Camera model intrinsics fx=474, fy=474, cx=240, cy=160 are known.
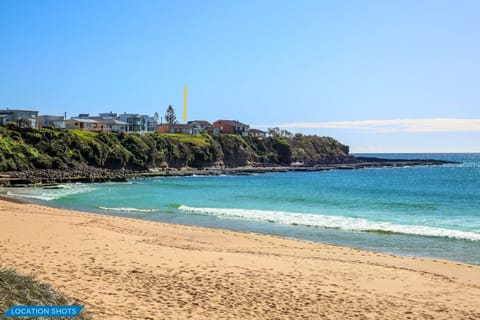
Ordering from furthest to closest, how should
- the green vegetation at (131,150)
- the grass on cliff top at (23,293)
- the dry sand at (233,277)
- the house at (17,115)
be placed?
the house at (17,115), the green vegetation at (131,150), the dry sand at (233,277), the grass on cliff top at (23,293)

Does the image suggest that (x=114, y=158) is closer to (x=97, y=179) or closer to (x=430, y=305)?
(x=97, y=179)

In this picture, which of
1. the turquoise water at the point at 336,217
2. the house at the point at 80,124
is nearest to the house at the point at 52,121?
the house at the point at 80,124

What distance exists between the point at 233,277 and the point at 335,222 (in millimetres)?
15256

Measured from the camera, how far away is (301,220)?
26.9 m

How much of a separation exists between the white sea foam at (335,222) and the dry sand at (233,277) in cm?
652

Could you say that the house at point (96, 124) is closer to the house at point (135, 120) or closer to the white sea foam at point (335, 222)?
the house at point (135, 120)

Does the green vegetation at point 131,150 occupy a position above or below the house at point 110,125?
below

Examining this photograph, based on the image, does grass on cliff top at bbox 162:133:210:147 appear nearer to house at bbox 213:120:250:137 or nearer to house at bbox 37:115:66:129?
house at bbox 37:115:66:129

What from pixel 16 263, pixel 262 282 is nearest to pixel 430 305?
pixel 262 282

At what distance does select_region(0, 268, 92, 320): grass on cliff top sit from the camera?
6.00m

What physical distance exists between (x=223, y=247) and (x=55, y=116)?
102690 millimetres

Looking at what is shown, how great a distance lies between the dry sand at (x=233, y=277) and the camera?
9.44 metres

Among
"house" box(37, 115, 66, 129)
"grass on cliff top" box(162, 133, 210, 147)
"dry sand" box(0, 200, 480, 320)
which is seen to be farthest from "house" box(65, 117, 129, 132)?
"dry sand" box(0, 200, 480, 320)

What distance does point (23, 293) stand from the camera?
21.0 feet
